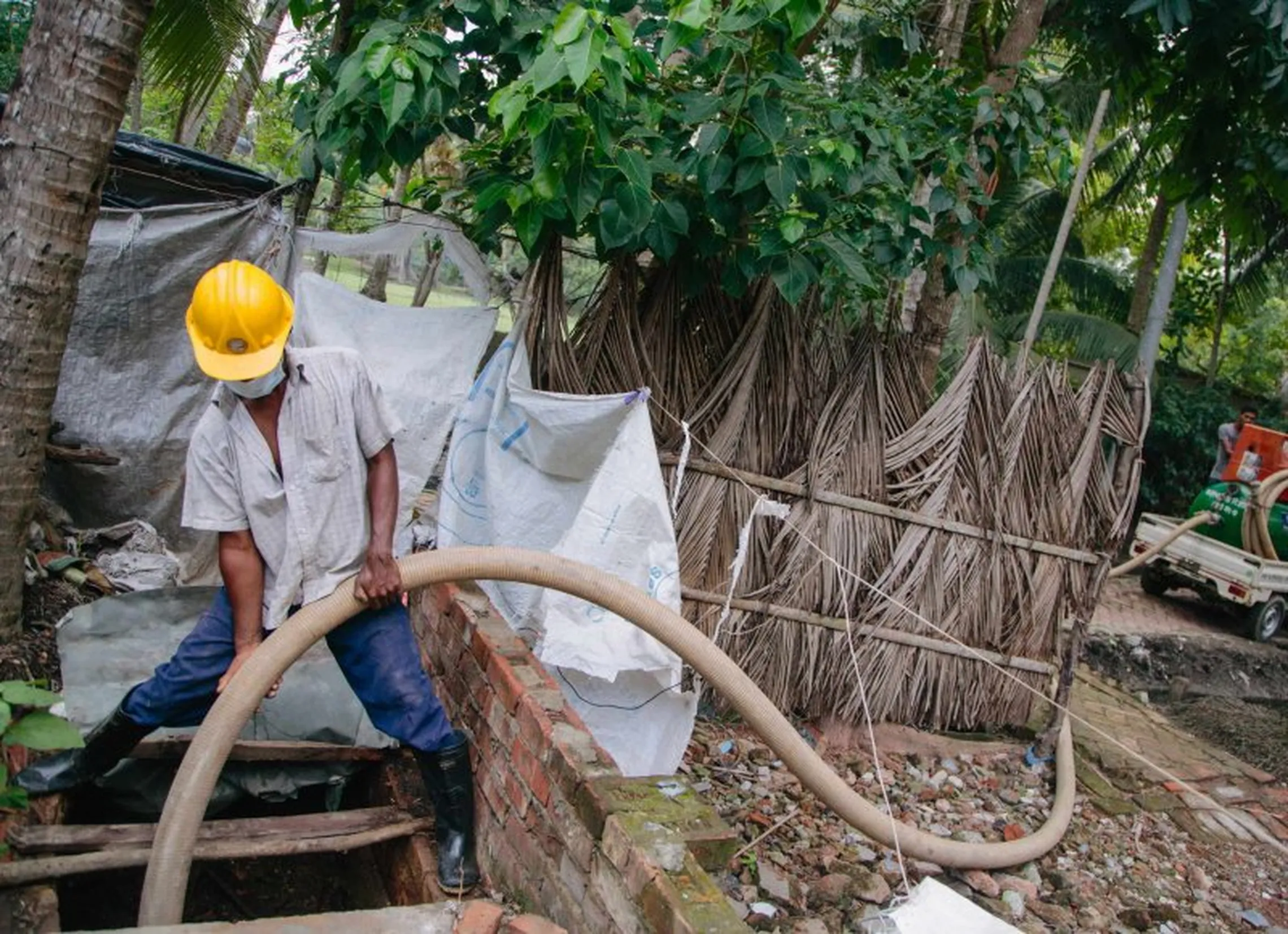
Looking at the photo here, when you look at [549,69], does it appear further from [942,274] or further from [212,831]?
[942,274]

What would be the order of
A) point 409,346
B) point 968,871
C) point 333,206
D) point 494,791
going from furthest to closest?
point 333,206 → point 409,346 → point 968,871 → point 494,791

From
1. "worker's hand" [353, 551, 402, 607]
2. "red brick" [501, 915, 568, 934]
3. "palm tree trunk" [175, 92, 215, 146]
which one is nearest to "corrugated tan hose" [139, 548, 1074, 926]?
"worker's hand" [353, 551, 402, 607]

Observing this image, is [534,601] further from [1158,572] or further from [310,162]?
[1158,572]

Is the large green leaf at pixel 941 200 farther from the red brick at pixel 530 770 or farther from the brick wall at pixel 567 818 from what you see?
the red brick at pixel 530 770

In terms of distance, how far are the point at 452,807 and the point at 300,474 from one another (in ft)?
3.65

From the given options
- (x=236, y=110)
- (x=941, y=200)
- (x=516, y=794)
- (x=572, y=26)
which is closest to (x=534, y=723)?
(x=516, y=794)

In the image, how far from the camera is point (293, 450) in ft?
9.27

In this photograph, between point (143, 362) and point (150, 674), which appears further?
point (143, 362)

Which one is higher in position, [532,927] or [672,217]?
[672,217]

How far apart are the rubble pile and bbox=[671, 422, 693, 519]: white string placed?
4.11 ft

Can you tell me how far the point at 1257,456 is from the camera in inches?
408

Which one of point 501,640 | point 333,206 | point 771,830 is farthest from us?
point 333,206

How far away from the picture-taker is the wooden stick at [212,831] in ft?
9.14

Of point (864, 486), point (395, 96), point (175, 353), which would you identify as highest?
point (395, 96)
